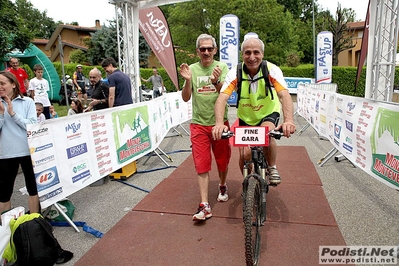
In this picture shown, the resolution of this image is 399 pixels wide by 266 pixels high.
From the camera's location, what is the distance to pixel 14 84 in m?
Answer: 3.53

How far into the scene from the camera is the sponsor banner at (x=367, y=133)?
3779mm

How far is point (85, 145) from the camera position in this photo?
444cm

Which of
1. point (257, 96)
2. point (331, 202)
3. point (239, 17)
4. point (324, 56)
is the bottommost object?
point (331, 202)

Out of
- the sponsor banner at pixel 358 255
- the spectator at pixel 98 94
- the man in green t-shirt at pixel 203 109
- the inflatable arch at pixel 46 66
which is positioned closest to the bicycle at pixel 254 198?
the sponsor banner at pixel 358 255

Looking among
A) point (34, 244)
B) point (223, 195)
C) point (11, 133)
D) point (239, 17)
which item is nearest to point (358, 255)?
point (223, 195)

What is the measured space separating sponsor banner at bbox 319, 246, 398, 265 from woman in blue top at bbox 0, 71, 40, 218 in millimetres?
3268

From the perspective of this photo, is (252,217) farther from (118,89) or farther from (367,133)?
(118,89)

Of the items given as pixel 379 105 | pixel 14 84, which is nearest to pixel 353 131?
pixel 379 105

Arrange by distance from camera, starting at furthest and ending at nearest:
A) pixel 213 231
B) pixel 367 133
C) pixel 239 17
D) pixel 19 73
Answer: pixel 239 17, pixel 19 73, pixel 367 133, pixel 213 231

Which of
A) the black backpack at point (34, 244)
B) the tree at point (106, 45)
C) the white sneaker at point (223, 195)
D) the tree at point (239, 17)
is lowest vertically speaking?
the white sneaker at point (223, 195)

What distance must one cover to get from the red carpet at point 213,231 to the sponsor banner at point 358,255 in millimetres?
88

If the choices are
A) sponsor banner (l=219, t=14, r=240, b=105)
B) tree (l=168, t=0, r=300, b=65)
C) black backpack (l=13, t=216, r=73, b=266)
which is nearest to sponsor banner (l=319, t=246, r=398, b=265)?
black backpack (l=13, t=216, r=73, b=266)

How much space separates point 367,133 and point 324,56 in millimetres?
13037

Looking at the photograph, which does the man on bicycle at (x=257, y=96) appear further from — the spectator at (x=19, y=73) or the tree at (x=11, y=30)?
the spectator at (x=19, y=73)
